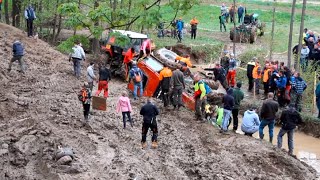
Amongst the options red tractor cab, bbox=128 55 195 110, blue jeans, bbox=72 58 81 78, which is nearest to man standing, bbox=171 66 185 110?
red tractor cab, bbox=128 55 195 110

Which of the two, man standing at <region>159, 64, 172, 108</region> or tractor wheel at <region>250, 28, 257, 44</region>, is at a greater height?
tractor wheel at <region>250, 28, 257, 44</region>

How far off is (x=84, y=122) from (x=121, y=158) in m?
3.11

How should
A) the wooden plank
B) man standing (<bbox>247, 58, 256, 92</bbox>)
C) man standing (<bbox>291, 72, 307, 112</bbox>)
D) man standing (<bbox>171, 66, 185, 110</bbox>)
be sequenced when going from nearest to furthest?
the wooden plank
man standing (<bbox>171, 66, 185, 110</bbox>)
man standing (<bbox>291, 72, 307, 112</bbox>)
man standing (<bbox>247, 58, 256, 92</bbox>)

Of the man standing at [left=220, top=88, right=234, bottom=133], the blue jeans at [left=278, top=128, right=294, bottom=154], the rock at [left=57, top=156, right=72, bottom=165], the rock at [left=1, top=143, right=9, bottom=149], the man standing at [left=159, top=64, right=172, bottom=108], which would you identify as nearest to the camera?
the rock at [left=57, top=156, right=72, bottom=165]

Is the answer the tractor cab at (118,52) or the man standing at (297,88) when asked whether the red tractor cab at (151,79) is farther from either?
the man standing at (297,88)

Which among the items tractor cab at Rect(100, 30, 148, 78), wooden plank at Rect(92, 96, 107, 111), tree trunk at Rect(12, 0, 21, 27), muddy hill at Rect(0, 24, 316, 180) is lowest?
muddy hill at Rect(0, 24, 316, 180)

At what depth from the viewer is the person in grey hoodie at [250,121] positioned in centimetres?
1714

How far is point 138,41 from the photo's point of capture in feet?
76.0

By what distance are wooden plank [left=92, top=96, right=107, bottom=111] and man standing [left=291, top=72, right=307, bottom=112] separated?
6.75 m

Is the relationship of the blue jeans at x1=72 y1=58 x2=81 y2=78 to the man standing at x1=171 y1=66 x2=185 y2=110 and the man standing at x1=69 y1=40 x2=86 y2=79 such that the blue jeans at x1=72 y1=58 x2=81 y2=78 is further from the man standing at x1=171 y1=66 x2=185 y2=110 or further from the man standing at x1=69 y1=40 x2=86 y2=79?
the man standing at x1=171 y1=66 x2=185 y2=110

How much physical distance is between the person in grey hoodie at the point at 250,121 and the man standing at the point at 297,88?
11.2 ft

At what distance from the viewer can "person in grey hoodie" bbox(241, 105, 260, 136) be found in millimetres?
17141

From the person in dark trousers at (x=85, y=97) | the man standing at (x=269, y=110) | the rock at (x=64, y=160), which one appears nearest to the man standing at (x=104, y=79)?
the person in dark trousers at (x=85, y=97)

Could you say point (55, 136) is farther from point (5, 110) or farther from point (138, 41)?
point (138, 41)
